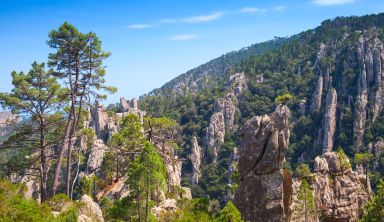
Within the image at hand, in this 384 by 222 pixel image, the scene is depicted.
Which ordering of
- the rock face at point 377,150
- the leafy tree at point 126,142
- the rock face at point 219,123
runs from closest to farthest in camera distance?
the leafy tree at point 126,142, the rock face at point 377,150, the rock face at point 219,123

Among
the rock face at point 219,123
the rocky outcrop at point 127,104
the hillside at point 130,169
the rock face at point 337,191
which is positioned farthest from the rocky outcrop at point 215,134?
the rock face at point 337,191

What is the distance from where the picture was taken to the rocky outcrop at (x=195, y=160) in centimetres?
16488

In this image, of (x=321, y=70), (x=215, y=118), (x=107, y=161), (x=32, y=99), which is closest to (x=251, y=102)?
(x=215, y=118)

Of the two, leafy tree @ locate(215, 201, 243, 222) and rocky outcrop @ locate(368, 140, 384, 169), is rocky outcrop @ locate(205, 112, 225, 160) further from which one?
leafy tree @ locate(215, 201, 243, 222)

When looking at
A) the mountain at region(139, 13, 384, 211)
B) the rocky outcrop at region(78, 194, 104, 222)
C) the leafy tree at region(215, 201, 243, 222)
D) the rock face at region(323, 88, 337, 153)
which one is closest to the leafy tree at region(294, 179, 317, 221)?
the leafy tree at region(215, 201, 243, 222)

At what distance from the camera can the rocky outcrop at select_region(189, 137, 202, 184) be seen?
164875mm

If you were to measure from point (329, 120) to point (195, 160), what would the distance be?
5408cm

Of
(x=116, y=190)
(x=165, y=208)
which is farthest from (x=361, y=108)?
(x=165, y=208)

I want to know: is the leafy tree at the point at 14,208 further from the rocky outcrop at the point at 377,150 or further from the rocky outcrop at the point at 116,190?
the rocky outcrop at the point at 377,150

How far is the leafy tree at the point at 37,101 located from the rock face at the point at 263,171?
50.3 feet

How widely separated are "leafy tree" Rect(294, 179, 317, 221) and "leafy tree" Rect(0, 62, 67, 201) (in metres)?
25.0

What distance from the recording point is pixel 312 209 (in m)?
44.9

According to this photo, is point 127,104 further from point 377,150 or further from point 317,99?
point 377,150

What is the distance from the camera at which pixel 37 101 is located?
32000 millimetres
